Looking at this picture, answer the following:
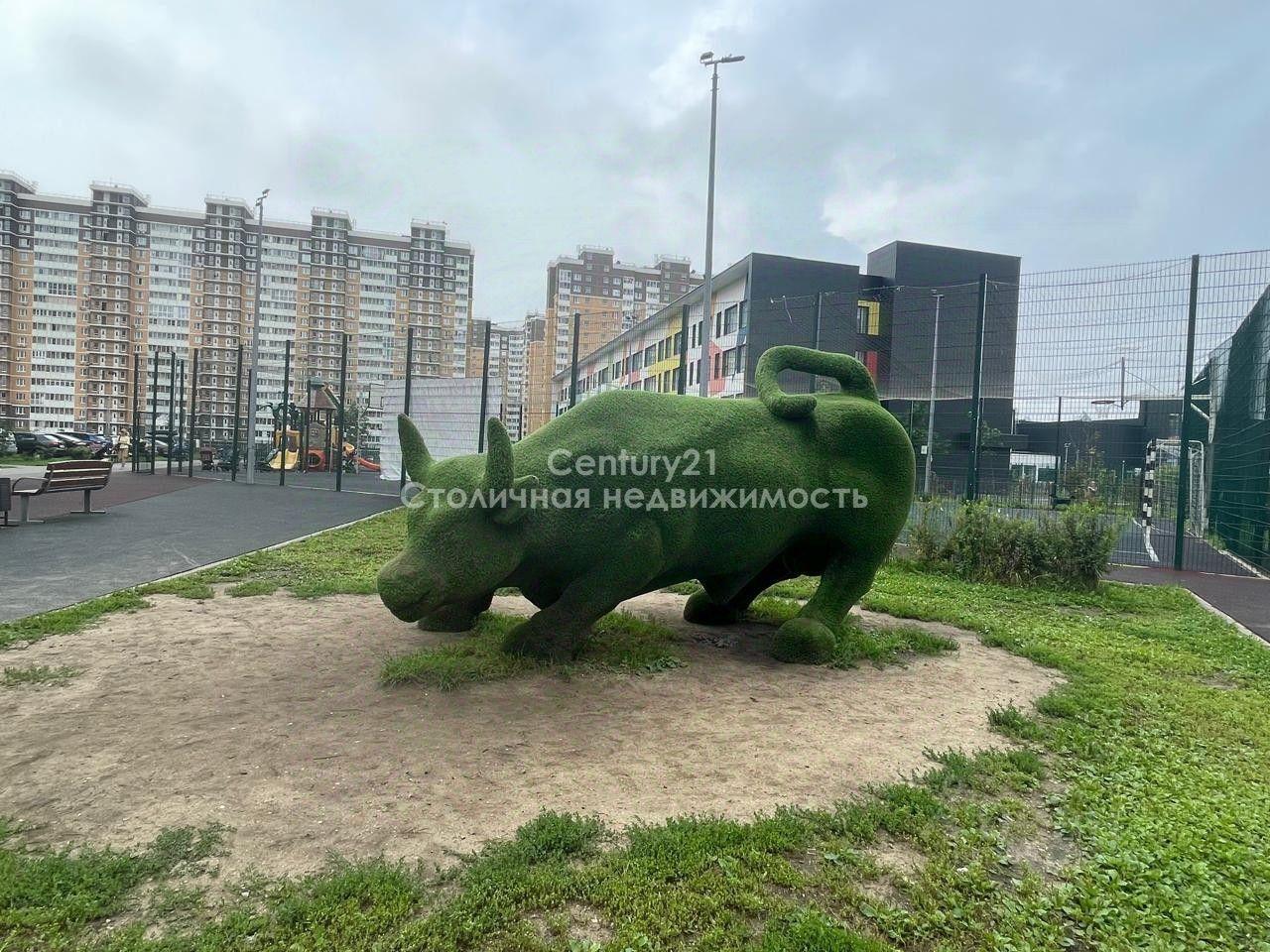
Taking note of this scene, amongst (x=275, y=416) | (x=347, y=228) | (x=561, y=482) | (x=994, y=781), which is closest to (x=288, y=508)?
(x=561, y=482)

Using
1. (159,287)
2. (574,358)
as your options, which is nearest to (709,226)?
(574,358)

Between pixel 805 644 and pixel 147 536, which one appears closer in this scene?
pixel 805 644

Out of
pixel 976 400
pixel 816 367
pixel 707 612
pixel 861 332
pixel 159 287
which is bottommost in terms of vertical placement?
pixel 707 612

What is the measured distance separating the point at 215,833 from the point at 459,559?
1.75m

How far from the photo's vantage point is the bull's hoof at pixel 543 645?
A: 182 inches

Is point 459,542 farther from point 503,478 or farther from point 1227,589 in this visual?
point 1227,589

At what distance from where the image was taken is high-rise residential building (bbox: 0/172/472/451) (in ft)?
204

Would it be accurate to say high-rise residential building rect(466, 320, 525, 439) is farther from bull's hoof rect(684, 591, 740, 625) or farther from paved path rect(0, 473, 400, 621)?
bull's hoof rect(684, 591, 740, 625)

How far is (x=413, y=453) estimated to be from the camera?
180 inches

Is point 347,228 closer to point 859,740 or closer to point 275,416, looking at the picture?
point 275,416

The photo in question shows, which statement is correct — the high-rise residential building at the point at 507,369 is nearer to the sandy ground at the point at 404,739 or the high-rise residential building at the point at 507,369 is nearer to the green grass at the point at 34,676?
the sandy ground at the point at 404,739

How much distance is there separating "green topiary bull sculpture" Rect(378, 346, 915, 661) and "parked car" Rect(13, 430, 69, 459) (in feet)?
128

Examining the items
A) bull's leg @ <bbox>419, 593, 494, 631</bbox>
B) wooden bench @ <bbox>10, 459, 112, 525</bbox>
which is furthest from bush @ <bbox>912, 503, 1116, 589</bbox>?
wooden bench @ <bbox>10, 459, 112, 525</bbox>

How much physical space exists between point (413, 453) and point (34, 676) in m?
2.35
